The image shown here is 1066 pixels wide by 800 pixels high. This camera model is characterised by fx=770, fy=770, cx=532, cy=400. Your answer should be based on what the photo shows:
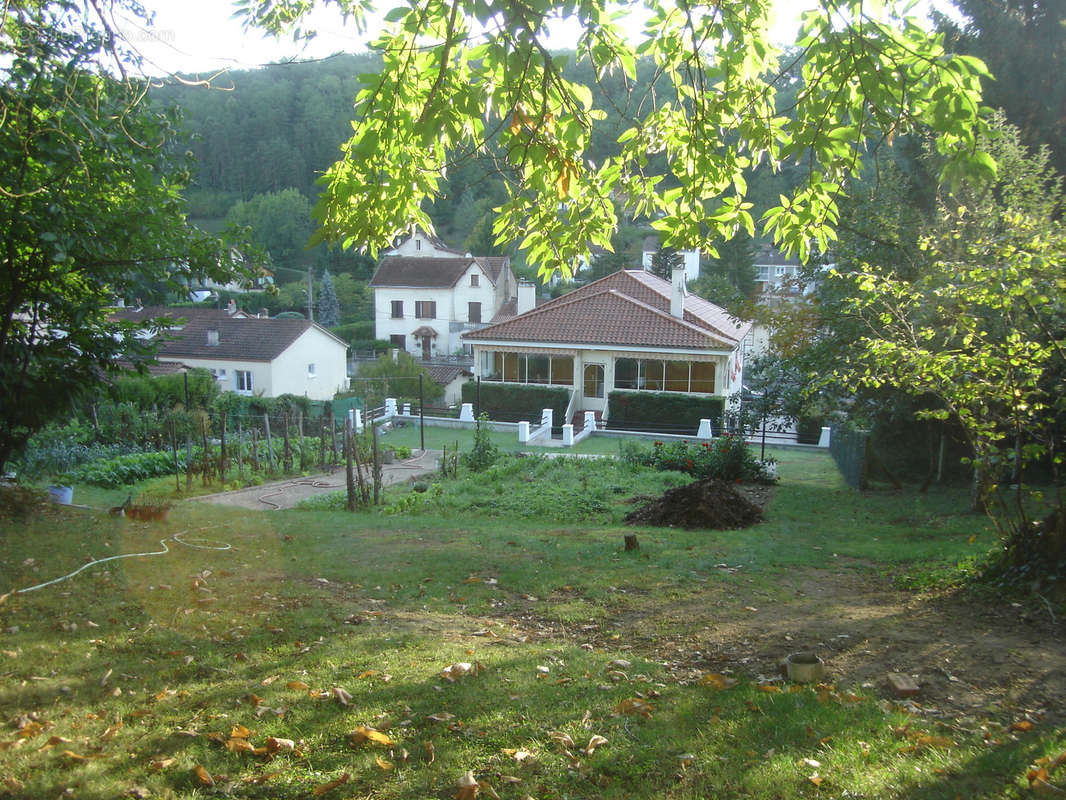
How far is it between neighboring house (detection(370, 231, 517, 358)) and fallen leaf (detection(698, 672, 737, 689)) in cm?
5023

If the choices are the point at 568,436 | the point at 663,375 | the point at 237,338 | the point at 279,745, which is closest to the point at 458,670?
the point at 279,745

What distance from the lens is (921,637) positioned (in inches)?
227

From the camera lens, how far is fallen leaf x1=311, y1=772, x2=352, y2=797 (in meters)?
3.23

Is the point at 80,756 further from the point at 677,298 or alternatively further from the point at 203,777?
the point at 677,298

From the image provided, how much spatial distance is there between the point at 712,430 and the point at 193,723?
26366mm

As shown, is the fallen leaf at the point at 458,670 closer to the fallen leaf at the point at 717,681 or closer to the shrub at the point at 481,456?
the fallen leaf at the point at 717,681

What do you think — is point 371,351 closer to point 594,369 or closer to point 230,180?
point 594,369

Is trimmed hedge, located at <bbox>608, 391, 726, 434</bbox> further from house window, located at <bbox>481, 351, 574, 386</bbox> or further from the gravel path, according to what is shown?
the gravel path

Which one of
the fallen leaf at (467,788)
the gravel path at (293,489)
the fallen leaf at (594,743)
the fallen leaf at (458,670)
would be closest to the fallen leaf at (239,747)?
the fallen leaf at (467,788)

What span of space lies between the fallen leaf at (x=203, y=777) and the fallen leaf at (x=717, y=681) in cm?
281

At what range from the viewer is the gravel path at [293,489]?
16.1 meters

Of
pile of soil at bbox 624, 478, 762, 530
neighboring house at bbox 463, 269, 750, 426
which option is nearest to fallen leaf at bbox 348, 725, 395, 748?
pile of soil at bbox 624, 478, 762, 530

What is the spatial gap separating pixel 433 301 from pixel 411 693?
2032 inches

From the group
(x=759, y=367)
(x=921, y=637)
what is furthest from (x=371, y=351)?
(x=921, y=637)
